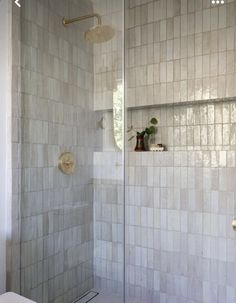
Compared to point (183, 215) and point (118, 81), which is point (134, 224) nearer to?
point (183, 215)

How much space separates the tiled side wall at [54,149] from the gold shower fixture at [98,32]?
0.04 m

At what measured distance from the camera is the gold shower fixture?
1.86 meters

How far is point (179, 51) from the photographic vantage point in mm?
1987

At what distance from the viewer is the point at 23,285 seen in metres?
1.60

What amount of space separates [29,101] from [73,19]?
2.07 ft

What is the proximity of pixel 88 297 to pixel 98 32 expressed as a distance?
1.75 m

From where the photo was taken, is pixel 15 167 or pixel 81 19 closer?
pixel 15 167

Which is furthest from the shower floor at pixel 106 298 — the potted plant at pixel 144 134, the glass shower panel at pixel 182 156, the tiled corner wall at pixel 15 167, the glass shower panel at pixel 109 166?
the potted plant at pixel 144 134

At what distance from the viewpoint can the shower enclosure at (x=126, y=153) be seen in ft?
5.64

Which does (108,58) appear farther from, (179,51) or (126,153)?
(126,153)

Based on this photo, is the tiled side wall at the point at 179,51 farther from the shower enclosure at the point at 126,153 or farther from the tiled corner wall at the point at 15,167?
the tiled corner wall at the point at 15,167

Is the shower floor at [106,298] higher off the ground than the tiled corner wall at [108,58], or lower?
lower

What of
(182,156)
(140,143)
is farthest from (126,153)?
(182,156)

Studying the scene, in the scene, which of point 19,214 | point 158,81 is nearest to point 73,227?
point 19,214
